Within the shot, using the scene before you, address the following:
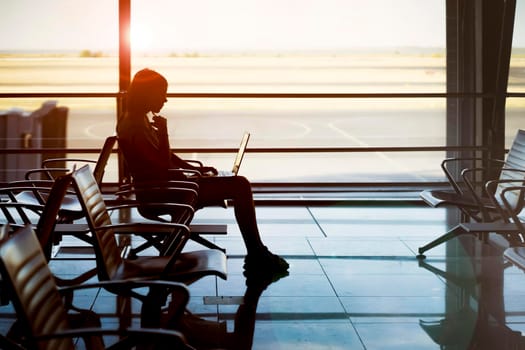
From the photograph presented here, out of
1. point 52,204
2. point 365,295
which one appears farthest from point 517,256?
point 52,204

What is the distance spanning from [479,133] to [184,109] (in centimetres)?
1207

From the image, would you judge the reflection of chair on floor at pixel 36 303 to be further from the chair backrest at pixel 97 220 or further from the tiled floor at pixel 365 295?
the tiled floor at pixel 365 295

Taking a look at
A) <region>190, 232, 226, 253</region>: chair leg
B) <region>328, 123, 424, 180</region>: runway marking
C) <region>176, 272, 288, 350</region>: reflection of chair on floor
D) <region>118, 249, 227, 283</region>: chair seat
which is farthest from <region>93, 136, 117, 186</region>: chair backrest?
<region>328, 123, 424, 180</region>: runway marking

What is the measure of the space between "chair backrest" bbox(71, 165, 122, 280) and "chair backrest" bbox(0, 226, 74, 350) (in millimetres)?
925

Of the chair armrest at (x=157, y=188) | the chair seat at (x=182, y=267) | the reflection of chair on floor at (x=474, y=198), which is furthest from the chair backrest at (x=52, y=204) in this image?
the reflection of chair on floor at (x=474, y=198)

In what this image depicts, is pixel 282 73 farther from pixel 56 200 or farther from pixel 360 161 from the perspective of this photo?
pixel 56 200

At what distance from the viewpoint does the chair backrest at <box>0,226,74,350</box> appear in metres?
2.30

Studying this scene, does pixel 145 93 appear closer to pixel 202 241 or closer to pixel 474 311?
pixel 202 241

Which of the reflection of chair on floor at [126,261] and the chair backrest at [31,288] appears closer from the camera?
the chair backrest at [31,288]

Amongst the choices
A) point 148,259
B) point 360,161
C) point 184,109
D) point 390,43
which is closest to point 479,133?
point 390,43

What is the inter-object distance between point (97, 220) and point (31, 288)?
4.17ft

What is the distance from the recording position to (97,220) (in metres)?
3.66

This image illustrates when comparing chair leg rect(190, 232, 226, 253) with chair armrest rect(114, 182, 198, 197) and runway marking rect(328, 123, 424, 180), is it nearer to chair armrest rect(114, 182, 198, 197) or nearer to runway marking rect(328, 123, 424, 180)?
chair armrest rect(114, 182, 198, 197)

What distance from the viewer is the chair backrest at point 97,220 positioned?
351 centimetres
